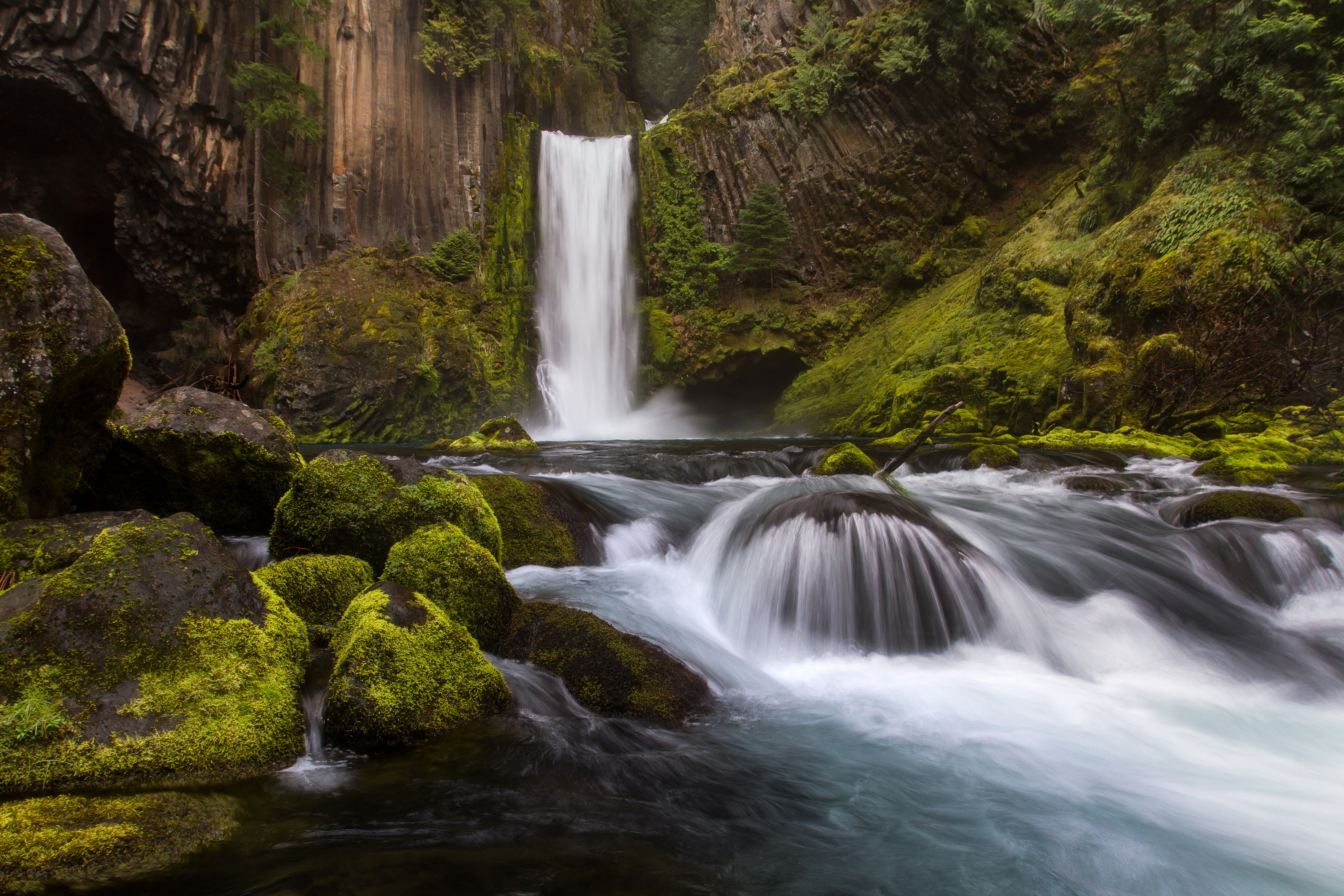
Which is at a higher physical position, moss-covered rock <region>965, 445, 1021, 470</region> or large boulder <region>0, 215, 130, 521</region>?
large boulder <region>0, 215, 130, 521</region>

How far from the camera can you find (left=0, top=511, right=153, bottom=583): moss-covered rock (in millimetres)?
3426

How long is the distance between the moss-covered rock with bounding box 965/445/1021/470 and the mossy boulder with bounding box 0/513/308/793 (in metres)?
9.65

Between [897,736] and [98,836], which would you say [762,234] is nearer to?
[897,736]

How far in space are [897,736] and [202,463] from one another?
5.48 m

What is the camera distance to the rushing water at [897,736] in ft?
8.06

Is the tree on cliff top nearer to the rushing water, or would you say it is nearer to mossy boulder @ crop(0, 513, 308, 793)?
the rushing water

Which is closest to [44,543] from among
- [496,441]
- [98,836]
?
[98,836]

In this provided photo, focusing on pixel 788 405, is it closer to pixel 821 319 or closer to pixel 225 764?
pixel 821 319

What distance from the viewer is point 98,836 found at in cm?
199

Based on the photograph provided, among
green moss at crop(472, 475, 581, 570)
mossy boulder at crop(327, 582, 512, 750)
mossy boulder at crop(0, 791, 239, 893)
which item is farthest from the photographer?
green moss at crop(472, 475, 581, 570)

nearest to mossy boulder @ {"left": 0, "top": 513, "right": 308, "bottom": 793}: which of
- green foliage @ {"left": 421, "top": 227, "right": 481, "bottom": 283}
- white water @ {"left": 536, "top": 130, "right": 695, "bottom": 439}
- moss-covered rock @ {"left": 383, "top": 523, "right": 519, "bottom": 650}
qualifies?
moss-covered rock @ {"left": 383, "top": 523, "right": 519, "bottom": 650}

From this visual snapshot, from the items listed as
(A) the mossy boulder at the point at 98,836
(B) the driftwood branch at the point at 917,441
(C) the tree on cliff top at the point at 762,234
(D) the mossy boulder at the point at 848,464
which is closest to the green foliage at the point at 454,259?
(C) the tree on cliff top at the point at 762,234

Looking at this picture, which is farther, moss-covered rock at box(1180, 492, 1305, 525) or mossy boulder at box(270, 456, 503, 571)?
moss-covered rock at box(1180, 492, 1305, 525)

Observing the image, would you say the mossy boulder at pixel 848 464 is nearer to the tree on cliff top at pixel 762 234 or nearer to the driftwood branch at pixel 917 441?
the driftwood branch at pixel 917 441
